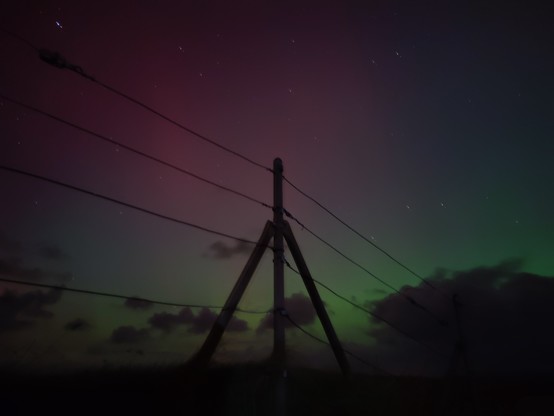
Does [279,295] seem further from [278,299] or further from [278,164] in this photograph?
[278,164]

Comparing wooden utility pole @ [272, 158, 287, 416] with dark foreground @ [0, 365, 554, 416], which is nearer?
dark foreground @ [0, 365, 554, 416]

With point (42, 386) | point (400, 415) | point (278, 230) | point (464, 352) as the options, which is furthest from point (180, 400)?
point (464, 352)

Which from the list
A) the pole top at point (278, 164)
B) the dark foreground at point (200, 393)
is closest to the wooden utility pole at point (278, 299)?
the pole top at point (278, 164)

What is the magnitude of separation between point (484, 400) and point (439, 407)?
5043mm

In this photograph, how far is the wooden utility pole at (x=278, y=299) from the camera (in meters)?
8.29

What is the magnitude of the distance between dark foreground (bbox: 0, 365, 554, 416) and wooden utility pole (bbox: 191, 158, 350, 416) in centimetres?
28

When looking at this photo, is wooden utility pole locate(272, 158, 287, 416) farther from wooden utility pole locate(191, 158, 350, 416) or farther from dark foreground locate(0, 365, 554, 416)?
dark foreground locate(0, 365, 554, 416)

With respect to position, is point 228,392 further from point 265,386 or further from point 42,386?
point 42,386

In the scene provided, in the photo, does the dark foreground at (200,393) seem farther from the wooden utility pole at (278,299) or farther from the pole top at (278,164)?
the pole top at (278,164)

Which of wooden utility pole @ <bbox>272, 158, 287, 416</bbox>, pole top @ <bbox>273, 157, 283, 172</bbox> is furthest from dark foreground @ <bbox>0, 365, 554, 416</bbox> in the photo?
pole top @ <bbox>273, 157, 283, 172</bbox>

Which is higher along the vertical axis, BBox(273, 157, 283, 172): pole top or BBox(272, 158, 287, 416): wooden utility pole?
BBox(273, 157, 283, 172): pole top

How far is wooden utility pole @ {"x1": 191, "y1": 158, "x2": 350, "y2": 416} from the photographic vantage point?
8289mm

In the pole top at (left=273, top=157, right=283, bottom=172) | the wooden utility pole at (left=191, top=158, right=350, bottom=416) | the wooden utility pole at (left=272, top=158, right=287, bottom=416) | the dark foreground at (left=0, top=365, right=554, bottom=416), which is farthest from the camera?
the pole top at (left=273, top=157, right=283, bottom=172)

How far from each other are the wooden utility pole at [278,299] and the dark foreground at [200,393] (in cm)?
28
